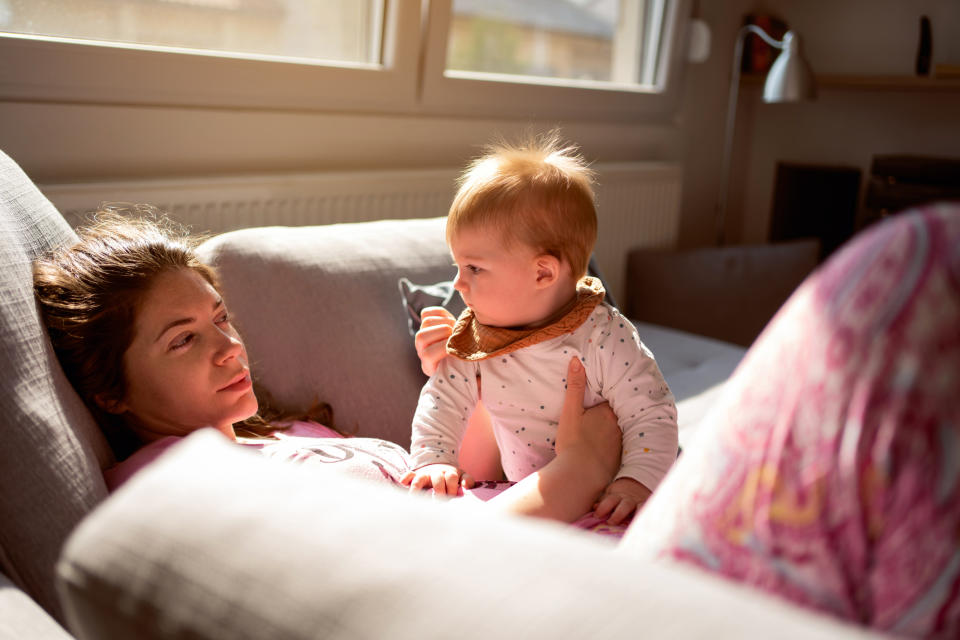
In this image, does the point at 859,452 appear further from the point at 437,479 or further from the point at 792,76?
the point at 792,76

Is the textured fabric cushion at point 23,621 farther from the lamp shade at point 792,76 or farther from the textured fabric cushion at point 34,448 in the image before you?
the lamp shade at point 792,76

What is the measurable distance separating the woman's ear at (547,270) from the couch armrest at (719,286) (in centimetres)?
175

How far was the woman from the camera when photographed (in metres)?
1.09

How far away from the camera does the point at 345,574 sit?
0.51 meters

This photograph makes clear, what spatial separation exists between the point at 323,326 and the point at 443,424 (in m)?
0.34

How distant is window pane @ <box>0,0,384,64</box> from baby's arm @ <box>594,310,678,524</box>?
4.12 ft

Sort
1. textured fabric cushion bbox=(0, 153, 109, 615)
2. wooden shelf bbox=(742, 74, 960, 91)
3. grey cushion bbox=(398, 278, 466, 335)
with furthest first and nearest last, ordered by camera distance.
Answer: wooden shelf bbox=(742, 74, 960, 91) < grey cushion bbox=(398, 278, 466, 335) < textured fabric cushion bbox=(0, 153, 109, 615)

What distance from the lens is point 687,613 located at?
0.46 metres

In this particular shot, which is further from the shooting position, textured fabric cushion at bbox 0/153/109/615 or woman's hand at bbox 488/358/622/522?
woman's hand at bbox 488/358/622/522

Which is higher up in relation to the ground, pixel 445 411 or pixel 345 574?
pixel 345 574

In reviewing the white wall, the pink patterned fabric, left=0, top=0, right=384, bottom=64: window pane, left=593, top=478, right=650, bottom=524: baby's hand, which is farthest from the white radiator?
the pink patterned fabric

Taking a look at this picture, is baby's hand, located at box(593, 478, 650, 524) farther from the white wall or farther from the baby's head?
the white wall

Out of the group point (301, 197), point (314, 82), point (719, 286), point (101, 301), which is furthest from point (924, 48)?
point (101, 301)

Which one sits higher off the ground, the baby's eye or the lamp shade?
the lamp shade
